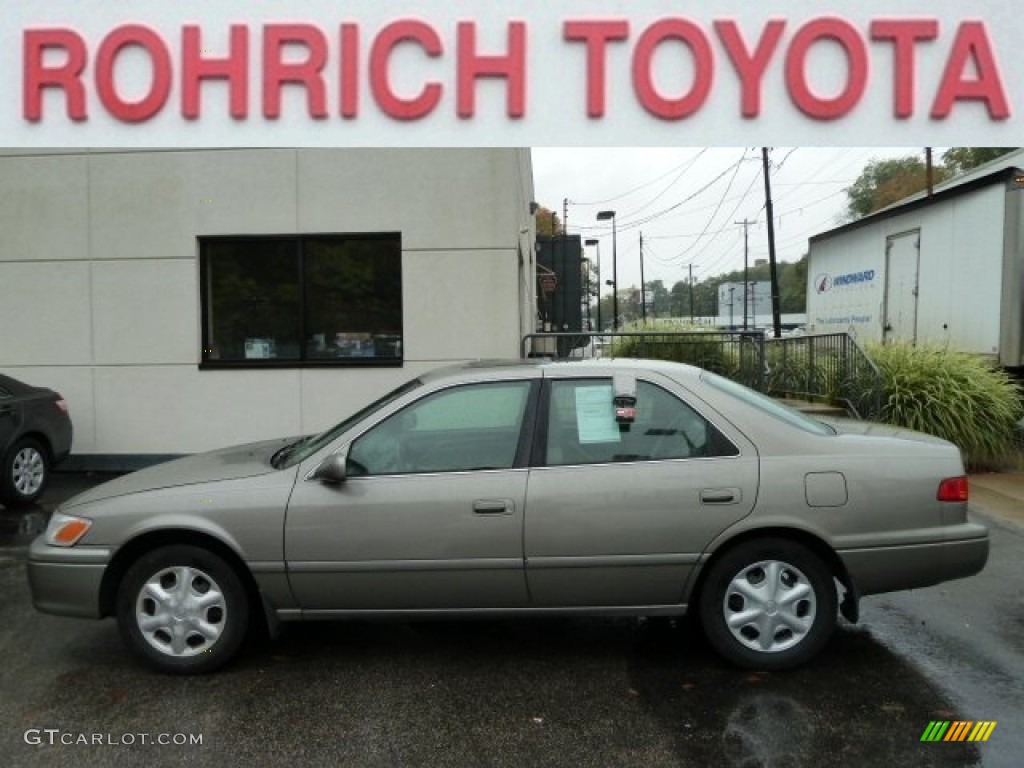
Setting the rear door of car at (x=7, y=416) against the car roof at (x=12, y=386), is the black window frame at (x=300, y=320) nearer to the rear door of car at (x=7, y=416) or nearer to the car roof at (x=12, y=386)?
the car roof at (x=12, y=386)

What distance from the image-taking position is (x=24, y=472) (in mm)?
7809

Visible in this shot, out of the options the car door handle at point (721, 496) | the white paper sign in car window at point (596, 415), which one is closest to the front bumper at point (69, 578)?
the white paper sign in car window at point (596, 415)

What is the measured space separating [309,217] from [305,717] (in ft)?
21.7

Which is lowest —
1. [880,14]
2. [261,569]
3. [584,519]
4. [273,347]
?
[261,569]

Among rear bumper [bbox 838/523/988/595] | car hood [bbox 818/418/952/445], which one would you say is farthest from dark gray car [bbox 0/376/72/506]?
rear bumper [bbox 838/523/988/595]

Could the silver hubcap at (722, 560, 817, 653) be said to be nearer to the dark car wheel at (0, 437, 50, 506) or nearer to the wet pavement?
the wet pavement

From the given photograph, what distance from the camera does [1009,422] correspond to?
9.72 meters

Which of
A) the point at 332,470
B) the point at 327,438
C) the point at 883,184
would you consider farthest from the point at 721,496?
the point at 883,184

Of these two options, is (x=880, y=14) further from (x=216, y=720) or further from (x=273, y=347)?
(x=273, y=347)

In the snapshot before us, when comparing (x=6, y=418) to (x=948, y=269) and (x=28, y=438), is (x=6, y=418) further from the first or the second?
(x=948, y=269)

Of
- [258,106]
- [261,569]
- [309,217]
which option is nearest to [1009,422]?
[309,217]

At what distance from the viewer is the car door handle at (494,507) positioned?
3.90 meters

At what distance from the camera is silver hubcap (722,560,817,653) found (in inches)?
154

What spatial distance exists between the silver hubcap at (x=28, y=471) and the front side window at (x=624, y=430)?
6030 mm
